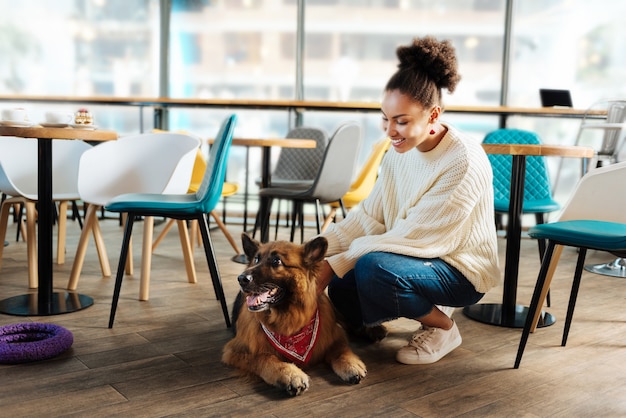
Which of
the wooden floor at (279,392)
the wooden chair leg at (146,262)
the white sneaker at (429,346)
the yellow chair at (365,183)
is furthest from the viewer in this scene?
the yellow chair at (365,183)

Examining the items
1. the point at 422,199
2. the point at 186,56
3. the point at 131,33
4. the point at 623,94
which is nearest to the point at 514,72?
the point at 623,94

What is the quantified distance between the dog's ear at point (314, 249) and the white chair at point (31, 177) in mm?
1829

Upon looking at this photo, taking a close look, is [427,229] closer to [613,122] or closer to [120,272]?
[120,272]

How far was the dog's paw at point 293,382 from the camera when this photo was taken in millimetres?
1864

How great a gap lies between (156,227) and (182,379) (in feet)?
11.9

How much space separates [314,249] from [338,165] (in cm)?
212

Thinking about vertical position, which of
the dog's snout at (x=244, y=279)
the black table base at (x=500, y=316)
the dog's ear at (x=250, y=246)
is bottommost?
the black table base at (x=500, y=316)

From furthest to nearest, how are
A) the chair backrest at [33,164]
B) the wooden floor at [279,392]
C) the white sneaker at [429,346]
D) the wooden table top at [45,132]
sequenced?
1. the chair backrest at [33,164]
2. the wooden table top at [45,132]
3. the white sneaker at [429,346]
4. the wooden floor at [279,392]

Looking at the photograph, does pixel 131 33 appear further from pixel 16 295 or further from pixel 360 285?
pixel 360 285

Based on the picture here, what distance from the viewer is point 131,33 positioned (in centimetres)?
643

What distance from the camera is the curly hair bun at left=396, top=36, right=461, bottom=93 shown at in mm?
2070

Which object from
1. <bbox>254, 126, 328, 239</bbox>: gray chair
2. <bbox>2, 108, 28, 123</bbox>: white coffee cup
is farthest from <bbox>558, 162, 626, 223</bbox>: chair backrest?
<bbox>254, 126, 328, 239</bbox>: gray chair

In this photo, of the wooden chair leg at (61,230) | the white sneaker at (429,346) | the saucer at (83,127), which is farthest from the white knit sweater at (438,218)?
the wooden chair leg at (61,230)

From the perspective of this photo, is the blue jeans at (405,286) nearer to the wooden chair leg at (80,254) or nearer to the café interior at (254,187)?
the café interior at (254,187)
